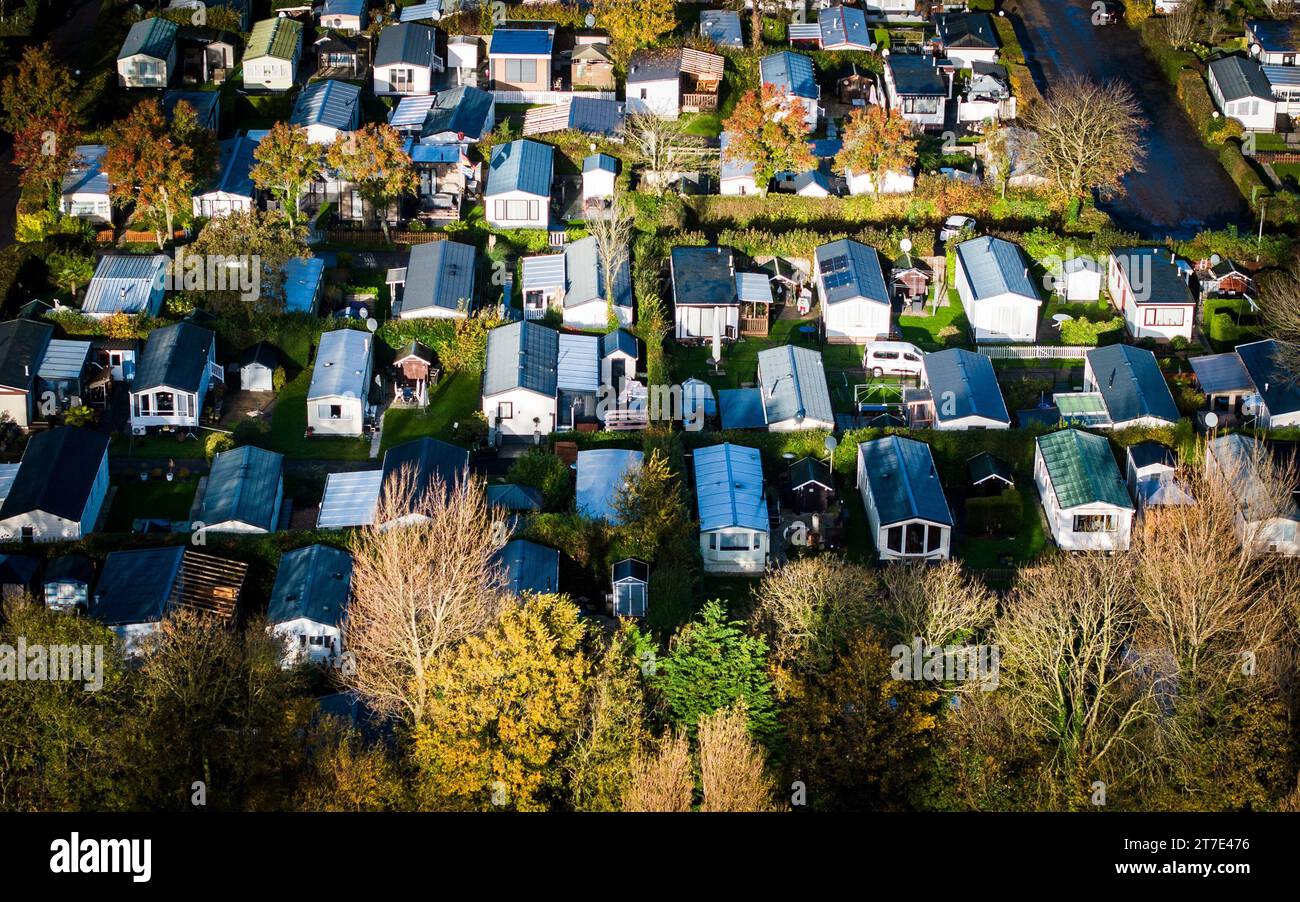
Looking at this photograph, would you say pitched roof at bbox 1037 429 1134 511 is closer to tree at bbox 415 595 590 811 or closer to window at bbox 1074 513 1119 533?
window at bbox 1074 513 1119 533

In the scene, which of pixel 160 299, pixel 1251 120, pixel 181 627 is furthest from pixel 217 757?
pixel 1251 120

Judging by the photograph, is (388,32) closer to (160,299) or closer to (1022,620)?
(160,299)

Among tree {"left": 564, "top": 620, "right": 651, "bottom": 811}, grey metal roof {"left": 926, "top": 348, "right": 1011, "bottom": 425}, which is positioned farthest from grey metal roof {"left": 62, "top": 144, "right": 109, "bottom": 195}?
tree {"left": 564, "top": 620, "right": 651, "bottom": 811}

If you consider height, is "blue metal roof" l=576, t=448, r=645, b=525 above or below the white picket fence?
below

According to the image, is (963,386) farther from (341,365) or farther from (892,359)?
(341,365)

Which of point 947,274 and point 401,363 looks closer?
point 401,363

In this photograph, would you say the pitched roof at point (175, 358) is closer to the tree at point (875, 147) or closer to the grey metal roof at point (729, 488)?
the grey metal roof at point (729, 488)
